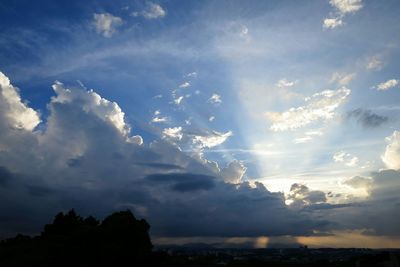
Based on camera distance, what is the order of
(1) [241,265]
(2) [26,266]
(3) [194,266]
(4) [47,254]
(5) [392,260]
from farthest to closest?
(1) [241,265] → (3) [194,266] → (4) [47,254] → (2) [26,266] → (5) [392,260]

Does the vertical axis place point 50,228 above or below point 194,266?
above

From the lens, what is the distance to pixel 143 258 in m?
68.8

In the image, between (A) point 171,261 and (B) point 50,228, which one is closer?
(A) point 171,261

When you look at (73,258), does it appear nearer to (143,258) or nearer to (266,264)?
(143,258)

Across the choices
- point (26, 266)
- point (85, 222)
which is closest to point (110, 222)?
point (26, 266)

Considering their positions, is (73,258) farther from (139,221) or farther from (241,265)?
(241,265)

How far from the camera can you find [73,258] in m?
64.6

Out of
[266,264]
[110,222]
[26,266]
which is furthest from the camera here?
[266,264]

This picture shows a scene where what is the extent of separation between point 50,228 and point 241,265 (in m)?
47.2

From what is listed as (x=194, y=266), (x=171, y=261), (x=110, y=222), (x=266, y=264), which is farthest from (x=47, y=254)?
(x=266, y=264)

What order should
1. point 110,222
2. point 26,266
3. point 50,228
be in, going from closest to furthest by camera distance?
point 26,266
point 110,222
point 50,228

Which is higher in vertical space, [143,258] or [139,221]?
[139,221]

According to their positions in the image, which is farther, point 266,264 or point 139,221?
point 266,264

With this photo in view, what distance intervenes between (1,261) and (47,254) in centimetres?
758
